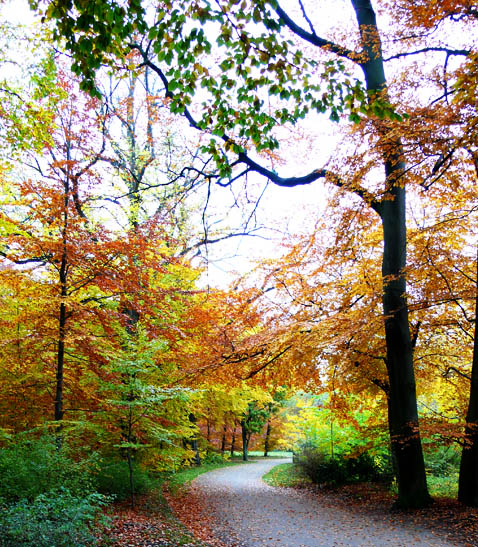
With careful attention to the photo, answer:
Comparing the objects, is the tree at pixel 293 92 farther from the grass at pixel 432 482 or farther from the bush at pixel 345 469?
the bush at pixel 345 469

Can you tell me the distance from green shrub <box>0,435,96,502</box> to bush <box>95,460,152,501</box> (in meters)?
2.43

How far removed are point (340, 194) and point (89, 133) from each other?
232 inches

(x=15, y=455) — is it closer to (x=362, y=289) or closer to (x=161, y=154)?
(x=362, y=289)

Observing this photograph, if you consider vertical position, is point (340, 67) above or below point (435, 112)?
below

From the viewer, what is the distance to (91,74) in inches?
158

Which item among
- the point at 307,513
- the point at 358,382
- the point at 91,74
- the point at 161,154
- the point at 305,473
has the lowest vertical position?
the point at 305,473

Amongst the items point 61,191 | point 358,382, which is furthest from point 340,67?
point 358,382

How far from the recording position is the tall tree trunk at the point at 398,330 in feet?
25.7

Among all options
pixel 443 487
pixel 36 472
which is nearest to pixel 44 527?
pixel 36 472

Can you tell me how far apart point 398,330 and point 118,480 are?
7039 mm

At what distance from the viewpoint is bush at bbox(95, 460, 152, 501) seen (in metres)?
8.81

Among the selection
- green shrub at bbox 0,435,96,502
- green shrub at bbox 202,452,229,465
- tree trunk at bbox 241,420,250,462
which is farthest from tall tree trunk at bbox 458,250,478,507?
tree trunk at bbox 241,420,250,462

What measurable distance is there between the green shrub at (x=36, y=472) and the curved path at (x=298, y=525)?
111 inches

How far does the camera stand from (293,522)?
320 inches
